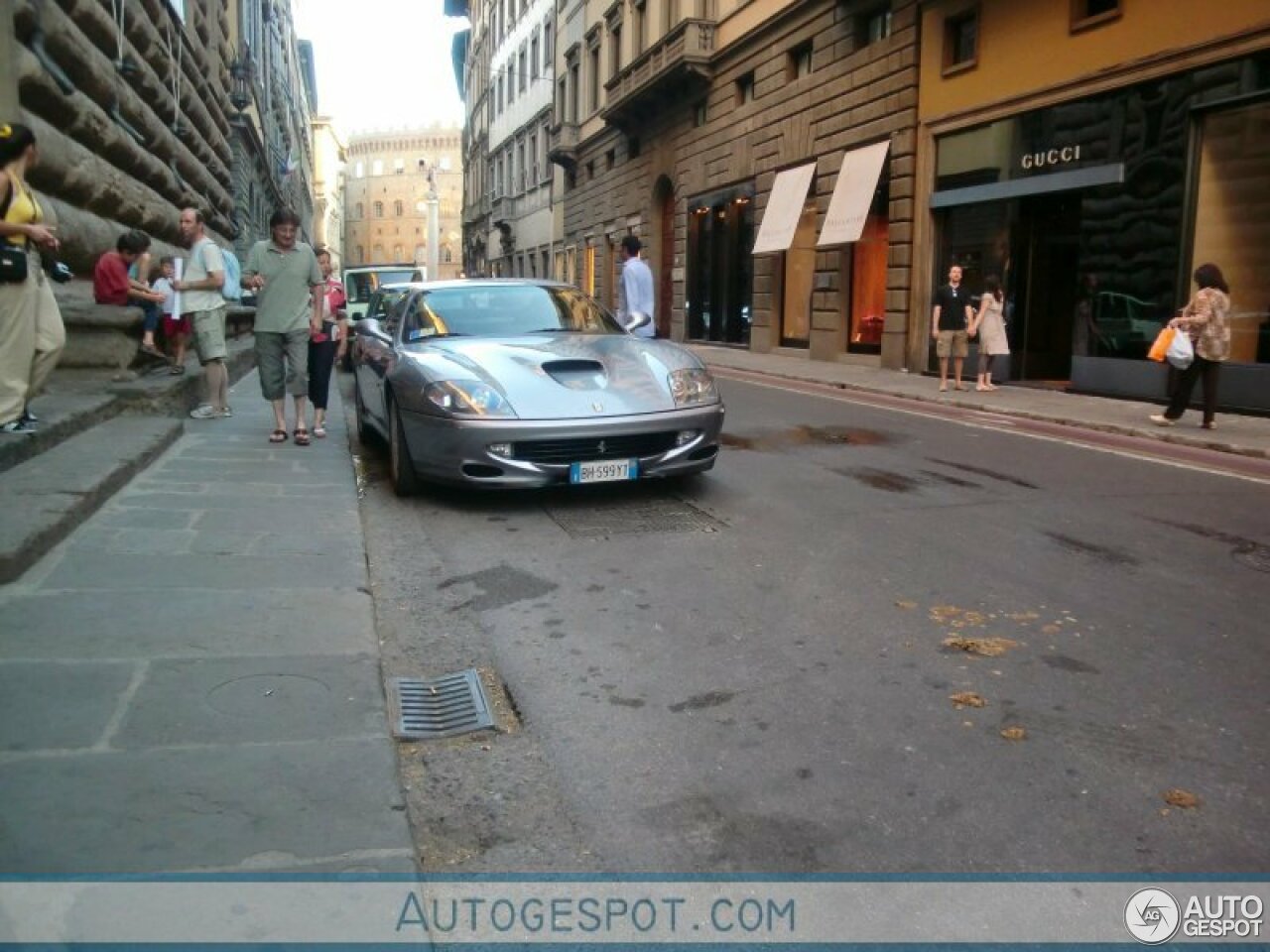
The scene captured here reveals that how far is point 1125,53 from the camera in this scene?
555 inches

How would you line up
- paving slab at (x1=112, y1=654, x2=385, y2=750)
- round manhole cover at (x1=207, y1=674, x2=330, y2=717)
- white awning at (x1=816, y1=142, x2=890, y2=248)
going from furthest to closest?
white awning at (x1=816, y1=142, x2=890, y2=248), round manhole cover at (x1=207, y1=674, x2=330, y2=717), paving slab at (x1=112, y1=654, x2=385, y2=750)

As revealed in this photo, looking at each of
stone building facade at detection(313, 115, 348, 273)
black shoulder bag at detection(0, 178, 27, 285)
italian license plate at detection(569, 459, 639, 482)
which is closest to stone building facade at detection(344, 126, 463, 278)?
stone building facade at detection(313, 115, 348, 273)

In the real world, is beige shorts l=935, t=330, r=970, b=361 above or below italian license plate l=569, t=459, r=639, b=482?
above

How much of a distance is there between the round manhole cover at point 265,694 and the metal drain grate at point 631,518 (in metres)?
2.42

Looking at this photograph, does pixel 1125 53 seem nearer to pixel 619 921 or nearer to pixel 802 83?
pixel 802 83

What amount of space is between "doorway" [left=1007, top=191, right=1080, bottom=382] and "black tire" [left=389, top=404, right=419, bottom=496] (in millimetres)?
12284

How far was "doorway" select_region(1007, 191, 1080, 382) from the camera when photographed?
1623cm

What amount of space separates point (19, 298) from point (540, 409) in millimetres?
2865

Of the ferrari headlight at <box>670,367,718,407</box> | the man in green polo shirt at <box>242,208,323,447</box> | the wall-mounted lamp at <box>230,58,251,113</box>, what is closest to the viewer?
the ferrari headlight at <box>670,367,718,407</box>

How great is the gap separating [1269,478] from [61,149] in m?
9.94

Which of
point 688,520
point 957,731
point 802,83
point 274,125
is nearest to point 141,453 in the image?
point 688,520

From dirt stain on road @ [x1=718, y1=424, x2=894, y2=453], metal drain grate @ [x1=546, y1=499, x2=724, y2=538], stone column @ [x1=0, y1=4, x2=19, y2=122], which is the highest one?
stone column @ [x1=0, y1=4, x2=19, y2=122]

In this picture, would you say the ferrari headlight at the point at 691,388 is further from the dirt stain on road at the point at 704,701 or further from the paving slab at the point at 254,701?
the paving slab at the point at 254,701

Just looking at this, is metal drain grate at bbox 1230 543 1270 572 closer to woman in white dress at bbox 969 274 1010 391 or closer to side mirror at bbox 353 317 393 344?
side mirror at bbox 353 317 393 344
